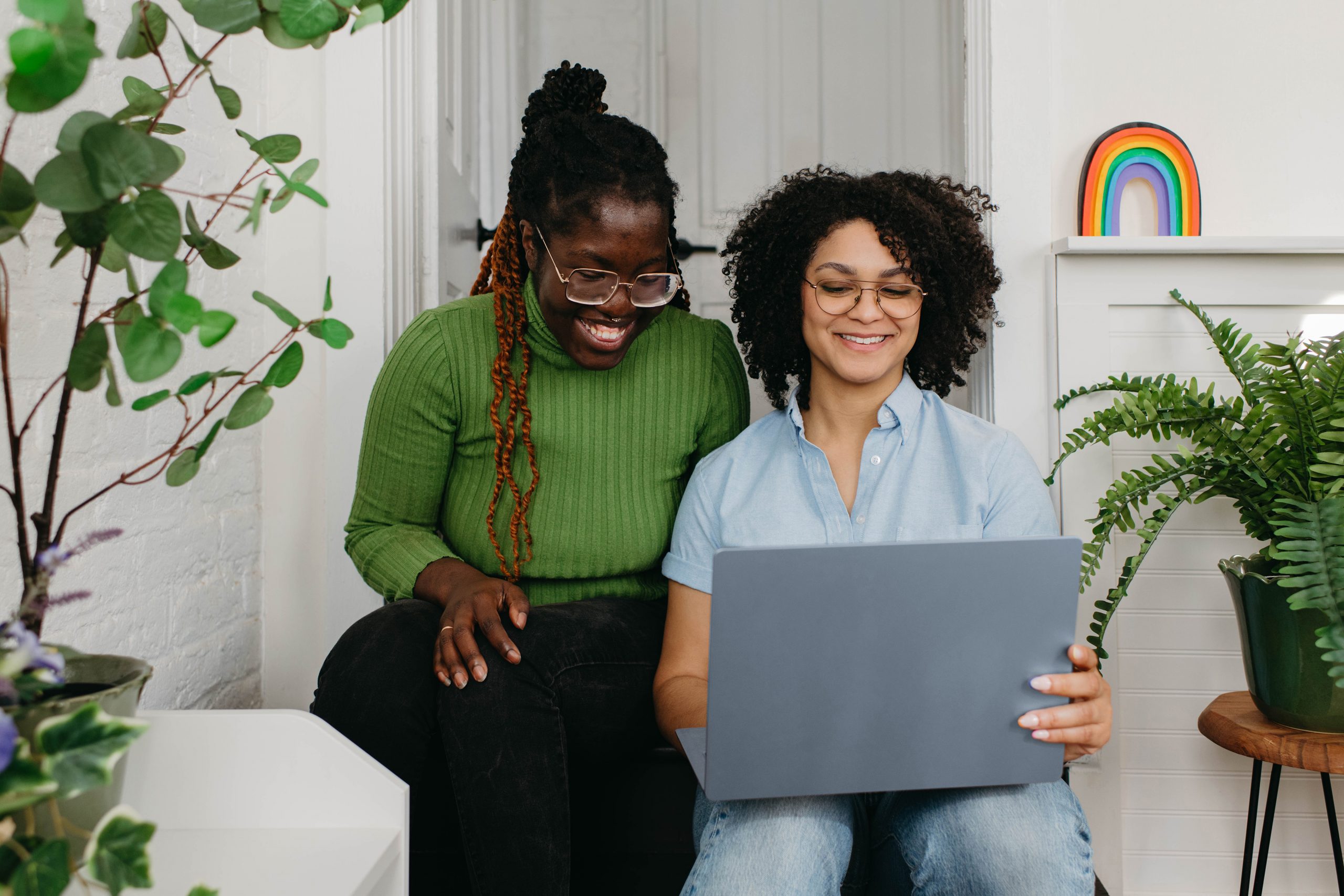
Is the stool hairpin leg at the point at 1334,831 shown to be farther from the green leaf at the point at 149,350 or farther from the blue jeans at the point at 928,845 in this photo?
the green leaf at the point at 149,350

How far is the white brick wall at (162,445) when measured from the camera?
0.99 meters

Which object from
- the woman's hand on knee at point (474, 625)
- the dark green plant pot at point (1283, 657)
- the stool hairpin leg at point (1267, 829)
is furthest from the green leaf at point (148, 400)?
the stool hairpin leg at point (1267, 829)

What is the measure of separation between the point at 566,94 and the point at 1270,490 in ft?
3.87

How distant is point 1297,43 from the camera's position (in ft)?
5.47

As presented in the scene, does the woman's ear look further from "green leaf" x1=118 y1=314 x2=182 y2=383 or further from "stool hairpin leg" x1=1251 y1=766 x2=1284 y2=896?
"stool hairpin leg" x1=1251 y1=766 x2=1284 y2=896

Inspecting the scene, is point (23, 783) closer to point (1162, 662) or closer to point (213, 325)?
point (213, 325)

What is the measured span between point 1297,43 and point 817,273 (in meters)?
1.06

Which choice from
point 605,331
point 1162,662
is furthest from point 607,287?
point 1162,662

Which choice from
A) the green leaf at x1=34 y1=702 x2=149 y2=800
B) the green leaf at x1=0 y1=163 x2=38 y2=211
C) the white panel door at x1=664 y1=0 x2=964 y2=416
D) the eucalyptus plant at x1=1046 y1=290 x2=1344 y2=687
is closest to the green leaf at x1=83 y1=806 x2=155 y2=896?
the green leaf at x1=34 y1=702 x2=149 y2=800

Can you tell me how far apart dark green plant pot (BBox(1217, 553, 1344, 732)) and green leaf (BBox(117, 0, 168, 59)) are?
1.40 metres

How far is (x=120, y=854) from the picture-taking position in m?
0.43

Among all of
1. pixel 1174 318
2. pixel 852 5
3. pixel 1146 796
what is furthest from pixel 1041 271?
pixel 852 5

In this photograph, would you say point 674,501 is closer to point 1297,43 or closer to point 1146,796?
point 1146,796

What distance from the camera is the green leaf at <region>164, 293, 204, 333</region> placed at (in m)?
0.52
